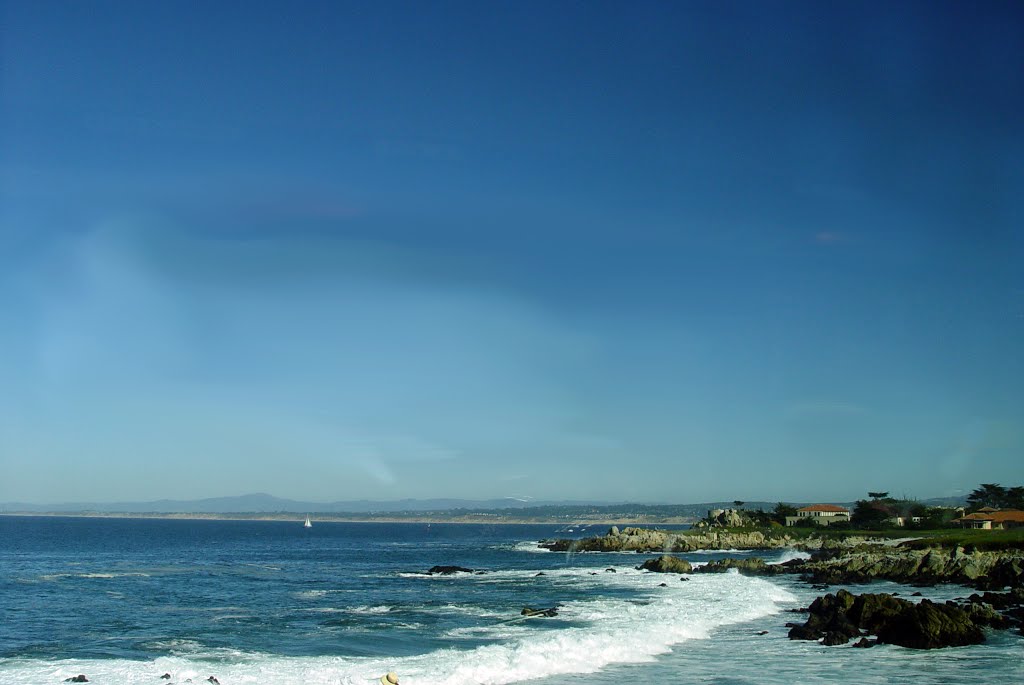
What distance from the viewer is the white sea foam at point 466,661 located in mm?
25734

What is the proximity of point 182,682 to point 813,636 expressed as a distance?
918 inches

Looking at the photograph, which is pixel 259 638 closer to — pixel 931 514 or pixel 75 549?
pixel 75 549

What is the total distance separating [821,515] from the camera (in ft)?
436

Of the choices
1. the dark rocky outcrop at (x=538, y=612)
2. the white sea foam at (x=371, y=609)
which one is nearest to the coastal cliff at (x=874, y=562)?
the dark rocky outcrop at (x=538, y=612)

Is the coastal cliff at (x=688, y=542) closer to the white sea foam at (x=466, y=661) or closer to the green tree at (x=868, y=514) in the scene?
the green tree at (x=868, y=514)

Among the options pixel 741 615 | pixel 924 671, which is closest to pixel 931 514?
pixel 741 615

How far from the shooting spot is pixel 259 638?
33.3 meters

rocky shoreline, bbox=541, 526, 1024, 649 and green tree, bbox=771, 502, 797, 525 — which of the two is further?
green tree, bbox=771, 502, 797, 525

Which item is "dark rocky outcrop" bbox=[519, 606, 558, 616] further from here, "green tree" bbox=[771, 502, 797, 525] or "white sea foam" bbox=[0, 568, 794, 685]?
"green tree" bbox=[771, 502, 797, 525]

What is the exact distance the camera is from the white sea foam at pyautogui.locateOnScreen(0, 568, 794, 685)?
1013 inches

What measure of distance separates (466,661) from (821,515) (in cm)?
11871

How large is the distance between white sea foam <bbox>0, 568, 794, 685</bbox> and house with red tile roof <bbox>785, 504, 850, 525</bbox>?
10048 cm

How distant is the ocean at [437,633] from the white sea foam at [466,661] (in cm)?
10

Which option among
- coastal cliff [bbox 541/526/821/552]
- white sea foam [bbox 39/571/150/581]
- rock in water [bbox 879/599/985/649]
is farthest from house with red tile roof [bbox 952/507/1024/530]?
white sea foam [bbox 39/571/150/581]
